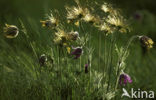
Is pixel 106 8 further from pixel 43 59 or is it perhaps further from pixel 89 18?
pixel 43 59

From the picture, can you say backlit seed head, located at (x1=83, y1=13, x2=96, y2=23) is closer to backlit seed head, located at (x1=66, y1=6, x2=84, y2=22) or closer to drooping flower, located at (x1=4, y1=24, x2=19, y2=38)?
backlit seed head, located at (x1=66, y1=6, x2=84, y2=22)

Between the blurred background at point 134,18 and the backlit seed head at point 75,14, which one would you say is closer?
the backlit seed head at point 75,14

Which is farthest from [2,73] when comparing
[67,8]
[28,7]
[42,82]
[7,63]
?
[28,7]

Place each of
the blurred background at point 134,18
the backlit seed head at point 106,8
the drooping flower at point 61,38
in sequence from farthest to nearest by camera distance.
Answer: the blurred background at point 134,18 → the backlit seed head at point 106,8 → the drooping flower at point 61,38

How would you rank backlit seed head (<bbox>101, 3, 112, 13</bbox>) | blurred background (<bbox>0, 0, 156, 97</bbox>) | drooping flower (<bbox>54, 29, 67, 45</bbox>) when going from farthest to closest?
blurred background (<bbox>0, 0, 156, 97</bbox>)
backlit seed head (<bbox>101, 3, 112, 13</bbox>)
drooping flower (<bbox>54, 29, 67, 45</bbox>)

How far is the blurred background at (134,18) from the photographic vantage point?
1.35m

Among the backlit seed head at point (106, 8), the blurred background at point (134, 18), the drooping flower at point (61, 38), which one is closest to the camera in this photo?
the drooping flower at point (61, 38)

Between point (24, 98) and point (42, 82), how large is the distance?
0.07 meters

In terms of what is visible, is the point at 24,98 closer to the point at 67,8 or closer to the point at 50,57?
the point at 50,57

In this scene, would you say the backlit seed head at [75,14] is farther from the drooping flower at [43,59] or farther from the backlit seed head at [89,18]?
the drooping flower at [43,59]

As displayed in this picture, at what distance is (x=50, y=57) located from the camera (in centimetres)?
90

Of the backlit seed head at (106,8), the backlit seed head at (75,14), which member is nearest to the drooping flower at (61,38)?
the backlit seed head at (75,14)

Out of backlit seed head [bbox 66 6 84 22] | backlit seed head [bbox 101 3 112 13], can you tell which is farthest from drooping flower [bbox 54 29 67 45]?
backlit seed head [bbox 101 3 112 13]

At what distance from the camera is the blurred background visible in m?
1.35
